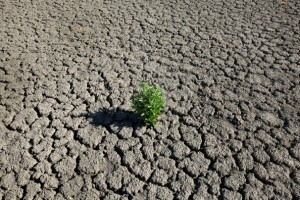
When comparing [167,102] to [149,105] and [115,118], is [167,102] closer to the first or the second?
[149,105]

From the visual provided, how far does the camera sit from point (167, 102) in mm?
4906

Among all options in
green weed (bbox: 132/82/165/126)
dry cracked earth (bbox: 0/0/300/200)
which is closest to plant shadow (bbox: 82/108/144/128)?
dry cracked earth (bbox: 0/0/300/200)

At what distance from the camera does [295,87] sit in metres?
4.97

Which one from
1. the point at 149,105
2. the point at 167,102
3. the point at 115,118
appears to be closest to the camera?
the point at 149,105

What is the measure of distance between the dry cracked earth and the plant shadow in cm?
2

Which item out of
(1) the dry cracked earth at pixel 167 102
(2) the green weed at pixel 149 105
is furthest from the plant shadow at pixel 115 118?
(2) the green weed at pixel 149 105

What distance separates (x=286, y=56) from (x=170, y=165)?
3052mm

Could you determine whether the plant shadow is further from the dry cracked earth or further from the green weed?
the green weed

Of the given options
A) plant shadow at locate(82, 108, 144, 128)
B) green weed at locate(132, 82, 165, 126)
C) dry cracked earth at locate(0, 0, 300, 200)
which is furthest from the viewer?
plant shadow at locate(82, 108, 144, 128)

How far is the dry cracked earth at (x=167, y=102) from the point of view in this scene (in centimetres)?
384

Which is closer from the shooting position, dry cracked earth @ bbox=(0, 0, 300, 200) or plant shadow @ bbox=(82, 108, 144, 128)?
dry cracked earth @ bbox=(0, 0, 300, 200)

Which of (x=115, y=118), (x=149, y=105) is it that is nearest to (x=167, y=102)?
(x=149, y=105)

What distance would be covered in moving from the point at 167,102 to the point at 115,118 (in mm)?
813

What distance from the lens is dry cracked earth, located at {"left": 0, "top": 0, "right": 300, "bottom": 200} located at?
12.6ft
